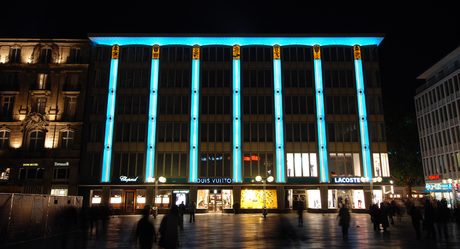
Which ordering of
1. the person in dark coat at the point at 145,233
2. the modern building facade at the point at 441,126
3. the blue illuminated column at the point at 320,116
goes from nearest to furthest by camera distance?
the person in dark coat at the point at 145,233
the blue illuminated column at the point at 320,116
the modern building facade at the point at 441,126

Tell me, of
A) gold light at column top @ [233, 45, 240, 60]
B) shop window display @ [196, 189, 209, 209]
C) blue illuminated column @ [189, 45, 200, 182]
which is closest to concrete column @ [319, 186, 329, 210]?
shop window display @ [196, 189, 209, 209]

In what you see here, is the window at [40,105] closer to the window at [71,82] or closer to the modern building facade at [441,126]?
the window at [71,82]

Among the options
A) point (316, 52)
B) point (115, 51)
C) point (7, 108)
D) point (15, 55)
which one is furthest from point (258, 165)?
point (15, 55)

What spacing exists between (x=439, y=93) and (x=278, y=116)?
3041 cm

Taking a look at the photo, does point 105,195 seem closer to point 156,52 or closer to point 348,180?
point 156,52

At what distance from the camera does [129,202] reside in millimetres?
43000

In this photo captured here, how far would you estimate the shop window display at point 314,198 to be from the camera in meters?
43.2

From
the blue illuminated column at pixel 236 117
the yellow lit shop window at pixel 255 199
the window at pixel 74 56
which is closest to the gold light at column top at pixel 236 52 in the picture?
the blue illuminated column at pixel 236 117

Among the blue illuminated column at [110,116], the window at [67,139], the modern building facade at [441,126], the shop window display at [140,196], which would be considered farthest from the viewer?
the modern building facade at [441,126]

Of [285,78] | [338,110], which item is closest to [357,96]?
[338,110]

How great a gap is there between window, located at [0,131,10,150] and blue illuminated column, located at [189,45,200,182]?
23.2 meters

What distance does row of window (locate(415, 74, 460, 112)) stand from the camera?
51.3 metres

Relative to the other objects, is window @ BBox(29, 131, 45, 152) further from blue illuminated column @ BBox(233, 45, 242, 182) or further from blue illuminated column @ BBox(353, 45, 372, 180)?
blue illuminated column @ BBox(353, 45, 372, 180)

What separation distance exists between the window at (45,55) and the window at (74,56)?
273cm
